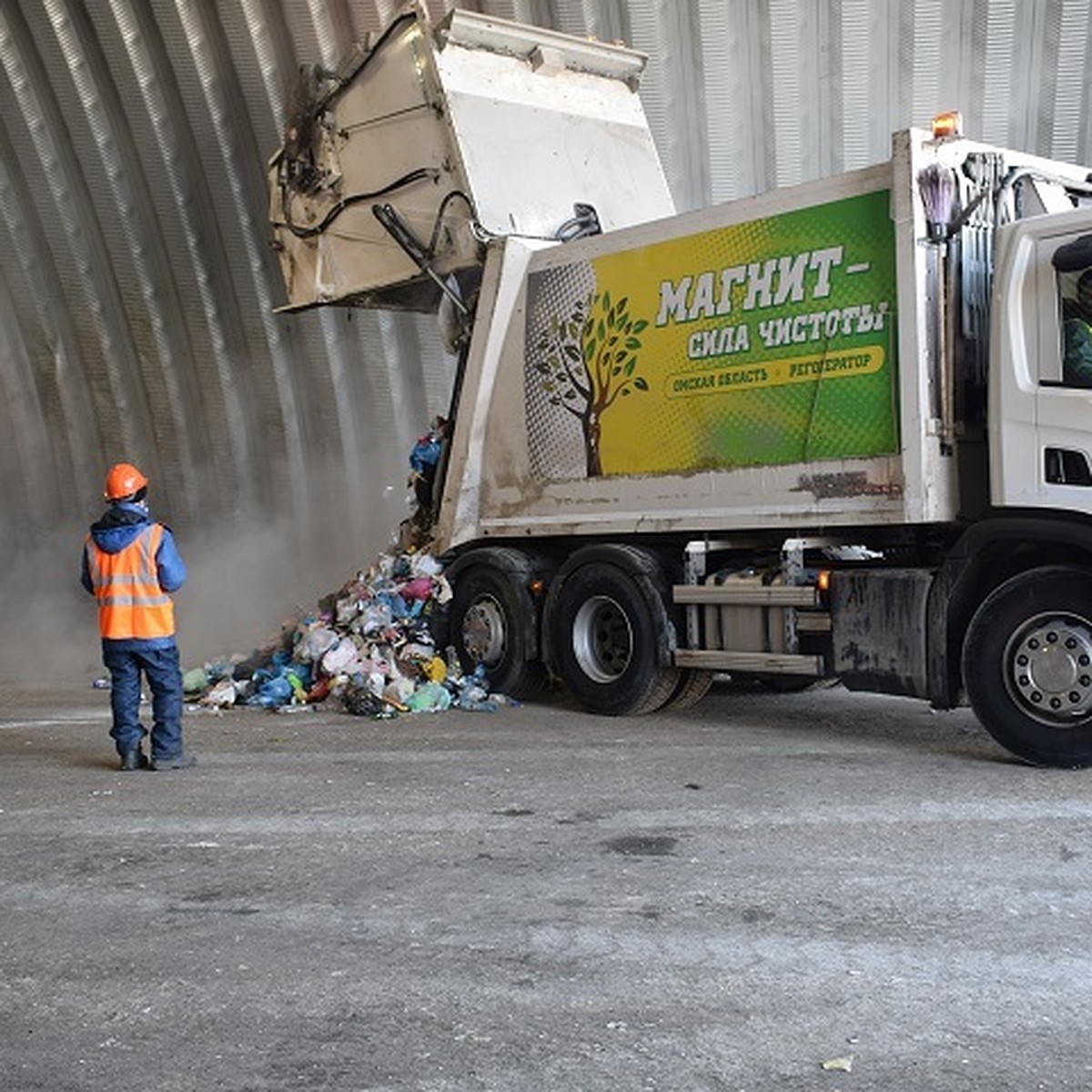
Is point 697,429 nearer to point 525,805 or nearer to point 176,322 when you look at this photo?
point 525,805

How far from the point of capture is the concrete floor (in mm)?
3152

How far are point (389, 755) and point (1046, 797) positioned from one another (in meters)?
3.03

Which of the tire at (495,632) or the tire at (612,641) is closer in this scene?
the tire at (612,641)

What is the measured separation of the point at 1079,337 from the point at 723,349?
1966mm

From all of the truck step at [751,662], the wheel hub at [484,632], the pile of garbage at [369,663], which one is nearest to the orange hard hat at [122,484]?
the pile of garbage at [369,663]

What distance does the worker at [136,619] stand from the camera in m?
6.84

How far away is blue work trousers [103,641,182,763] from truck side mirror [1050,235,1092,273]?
14.2 ft

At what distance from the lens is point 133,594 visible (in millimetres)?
6848

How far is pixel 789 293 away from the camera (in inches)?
291

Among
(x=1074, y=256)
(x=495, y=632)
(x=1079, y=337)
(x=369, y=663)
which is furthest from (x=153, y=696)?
(x=1074, y=256)

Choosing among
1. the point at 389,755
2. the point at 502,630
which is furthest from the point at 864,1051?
the point at 502,630

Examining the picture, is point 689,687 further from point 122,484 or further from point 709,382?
point 122,484

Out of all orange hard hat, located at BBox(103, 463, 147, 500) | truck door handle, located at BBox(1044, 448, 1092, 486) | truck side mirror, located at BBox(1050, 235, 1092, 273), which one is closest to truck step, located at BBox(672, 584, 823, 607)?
truck door handle, located at BBox(1044, 448, 1092, 486)

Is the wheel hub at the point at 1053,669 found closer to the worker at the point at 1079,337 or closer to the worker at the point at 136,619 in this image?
the worker at the point at 1079,337
